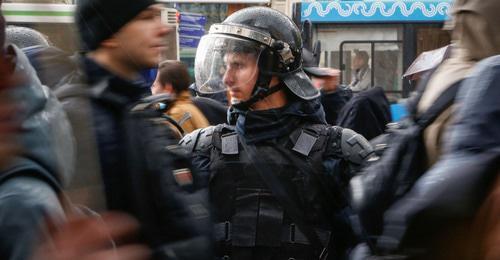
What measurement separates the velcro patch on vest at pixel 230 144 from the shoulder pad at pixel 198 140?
0.20 ft

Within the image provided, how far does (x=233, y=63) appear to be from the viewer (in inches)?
141

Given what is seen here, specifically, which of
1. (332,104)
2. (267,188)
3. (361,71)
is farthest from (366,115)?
(361,71)

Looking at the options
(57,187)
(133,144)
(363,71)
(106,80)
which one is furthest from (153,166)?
(363,71)

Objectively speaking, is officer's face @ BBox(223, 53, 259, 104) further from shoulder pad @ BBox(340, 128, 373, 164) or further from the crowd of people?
shoulder pad @ BBox(340, 128, 373, 164)

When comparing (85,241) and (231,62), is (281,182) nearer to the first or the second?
(231,62)

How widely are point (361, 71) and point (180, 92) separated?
23.0ft

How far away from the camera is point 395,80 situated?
12.3 metres

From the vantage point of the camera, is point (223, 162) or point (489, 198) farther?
point (223, 162)

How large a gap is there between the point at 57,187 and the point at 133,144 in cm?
52

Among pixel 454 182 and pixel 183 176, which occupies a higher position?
pixel 454 182

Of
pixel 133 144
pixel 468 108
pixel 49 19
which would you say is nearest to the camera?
pixel 49 19

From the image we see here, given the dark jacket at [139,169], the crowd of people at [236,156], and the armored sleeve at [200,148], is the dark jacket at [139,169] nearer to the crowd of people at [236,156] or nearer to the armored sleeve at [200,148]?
the crowd of people at [236,156]

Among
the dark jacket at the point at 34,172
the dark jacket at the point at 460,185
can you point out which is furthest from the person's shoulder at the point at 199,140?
the dark jacket at the point at 34,172

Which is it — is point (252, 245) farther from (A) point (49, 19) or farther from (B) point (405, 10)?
(B) point (405, 10)
